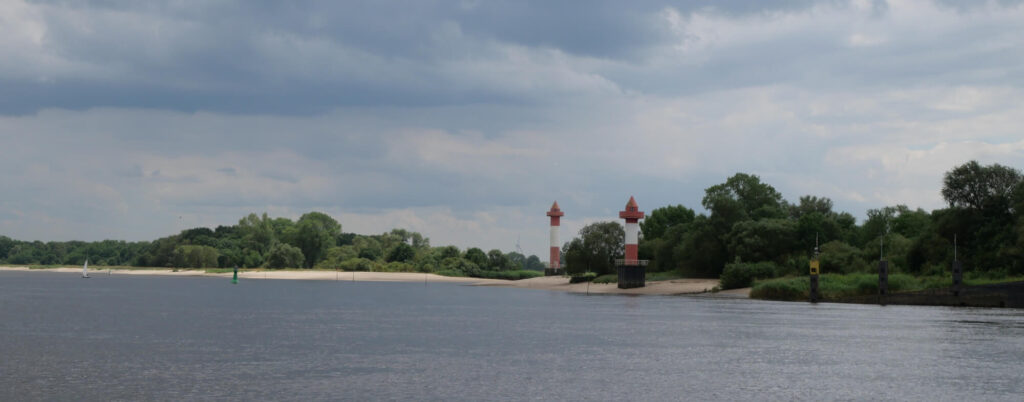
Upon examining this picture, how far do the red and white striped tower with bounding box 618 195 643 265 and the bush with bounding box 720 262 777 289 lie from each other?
15.9 meters

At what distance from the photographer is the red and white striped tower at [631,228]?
123 metres

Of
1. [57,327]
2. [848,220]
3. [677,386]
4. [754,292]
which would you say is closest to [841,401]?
[677,386]

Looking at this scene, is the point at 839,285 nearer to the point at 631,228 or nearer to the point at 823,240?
the point at 823,240

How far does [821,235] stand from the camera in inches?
4456

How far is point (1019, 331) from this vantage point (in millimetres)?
54875

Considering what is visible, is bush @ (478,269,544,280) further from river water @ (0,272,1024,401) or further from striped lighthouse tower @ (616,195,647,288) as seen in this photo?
river water @ (0,272,1024,401)

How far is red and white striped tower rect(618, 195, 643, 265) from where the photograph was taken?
123 m

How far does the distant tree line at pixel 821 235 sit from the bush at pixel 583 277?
1461 millimetres

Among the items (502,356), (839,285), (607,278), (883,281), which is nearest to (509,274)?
(607,278)

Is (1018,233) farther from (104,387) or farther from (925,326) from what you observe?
(104,387)

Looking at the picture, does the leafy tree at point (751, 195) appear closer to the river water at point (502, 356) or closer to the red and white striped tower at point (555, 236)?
the red and white striped tower at point (555, 236)

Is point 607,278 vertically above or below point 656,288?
above

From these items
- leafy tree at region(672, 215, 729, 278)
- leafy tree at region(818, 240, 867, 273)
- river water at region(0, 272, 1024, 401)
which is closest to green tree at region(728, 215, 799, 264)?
leafy tree at region(818, 240, 867, 273)

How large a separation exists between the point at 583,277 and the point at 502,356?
349 ft
